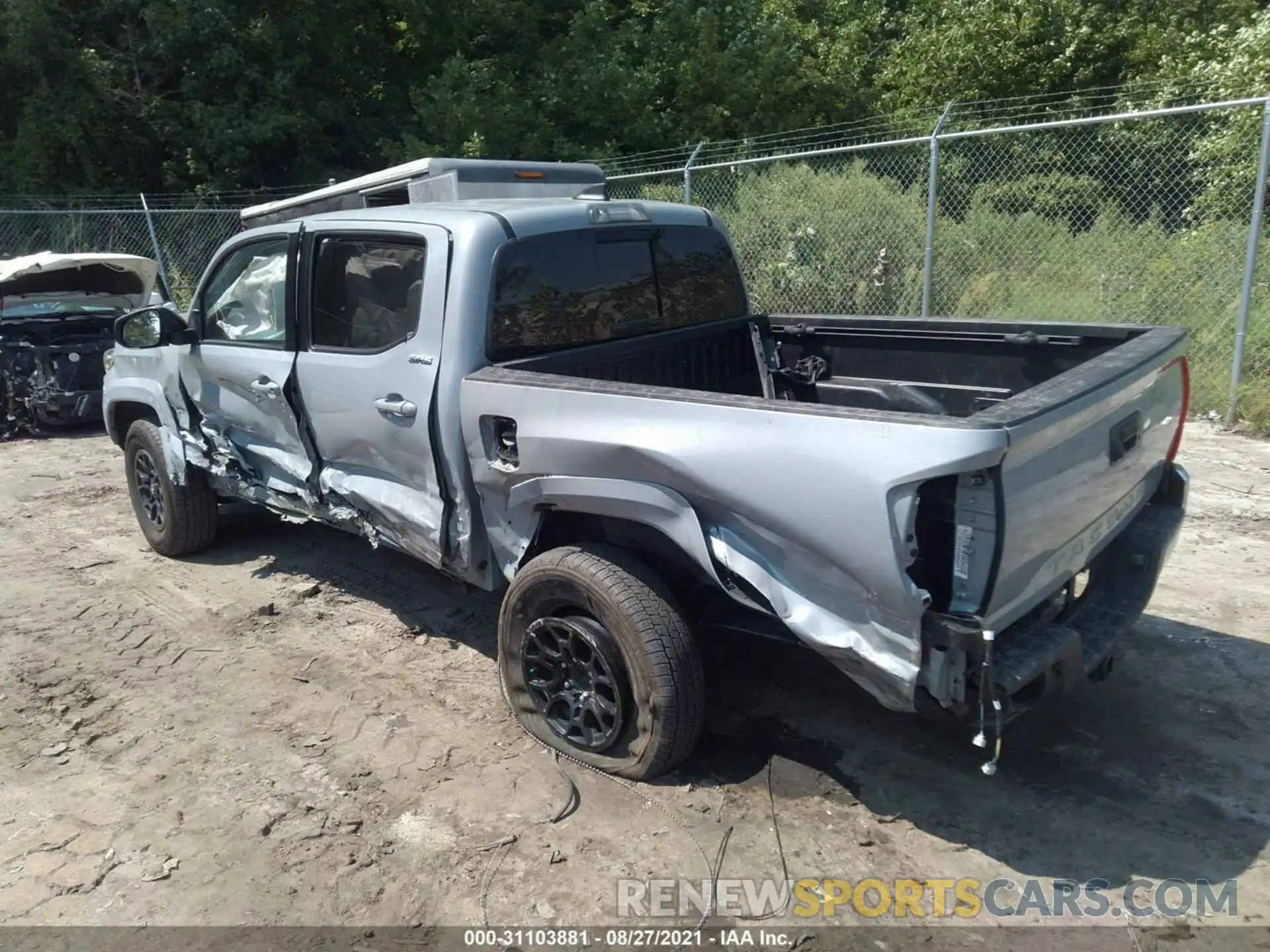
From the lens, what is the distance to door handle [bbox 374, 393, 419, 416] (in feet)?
12.6

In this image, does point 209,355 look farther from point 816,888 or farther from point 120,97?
point 120,97

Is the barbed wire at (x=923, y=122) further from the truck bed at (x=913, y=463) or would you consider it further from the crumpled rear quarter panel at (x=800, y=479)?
the crumpled rear quarter panel at (x=800, y=479)

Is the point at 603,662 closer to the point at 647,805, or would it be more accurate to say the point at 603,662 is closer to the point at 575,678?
the point at 575,678

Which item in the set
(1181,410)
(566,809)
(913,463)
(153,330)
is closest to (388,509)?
(566,809)

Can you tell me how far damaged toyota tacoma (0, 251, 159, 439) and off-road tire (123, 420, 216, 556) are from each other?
4.36 m

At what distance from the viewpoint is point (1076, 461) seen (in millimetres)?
2904

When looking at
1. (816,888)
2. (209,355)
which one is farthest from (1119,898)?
(209,355)

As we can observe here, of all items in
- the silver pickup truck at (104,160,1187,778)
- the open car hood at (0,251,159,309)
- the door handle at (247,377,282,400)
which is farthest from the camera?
the open car hood at (0,251,159,309)

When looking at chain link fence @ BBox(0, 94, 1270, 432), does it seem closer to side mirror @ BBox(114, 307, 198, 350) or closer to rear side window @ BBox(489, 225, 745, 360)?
rear side window @ BBox(489, 225, 745, 360)

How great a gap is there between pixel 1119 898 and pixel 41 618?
5155 mm

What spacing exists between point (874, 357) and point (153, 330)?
3.90m

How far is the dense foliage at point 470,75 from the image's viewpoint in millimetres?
15445

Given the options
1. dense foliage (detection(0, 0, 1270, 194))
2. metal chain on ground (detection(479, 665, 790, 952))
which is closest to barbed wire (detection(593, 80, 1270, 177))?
dense foliage (detection(0, 0, 1270, 194))

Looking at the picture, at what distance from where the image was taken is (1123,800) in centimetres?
325
